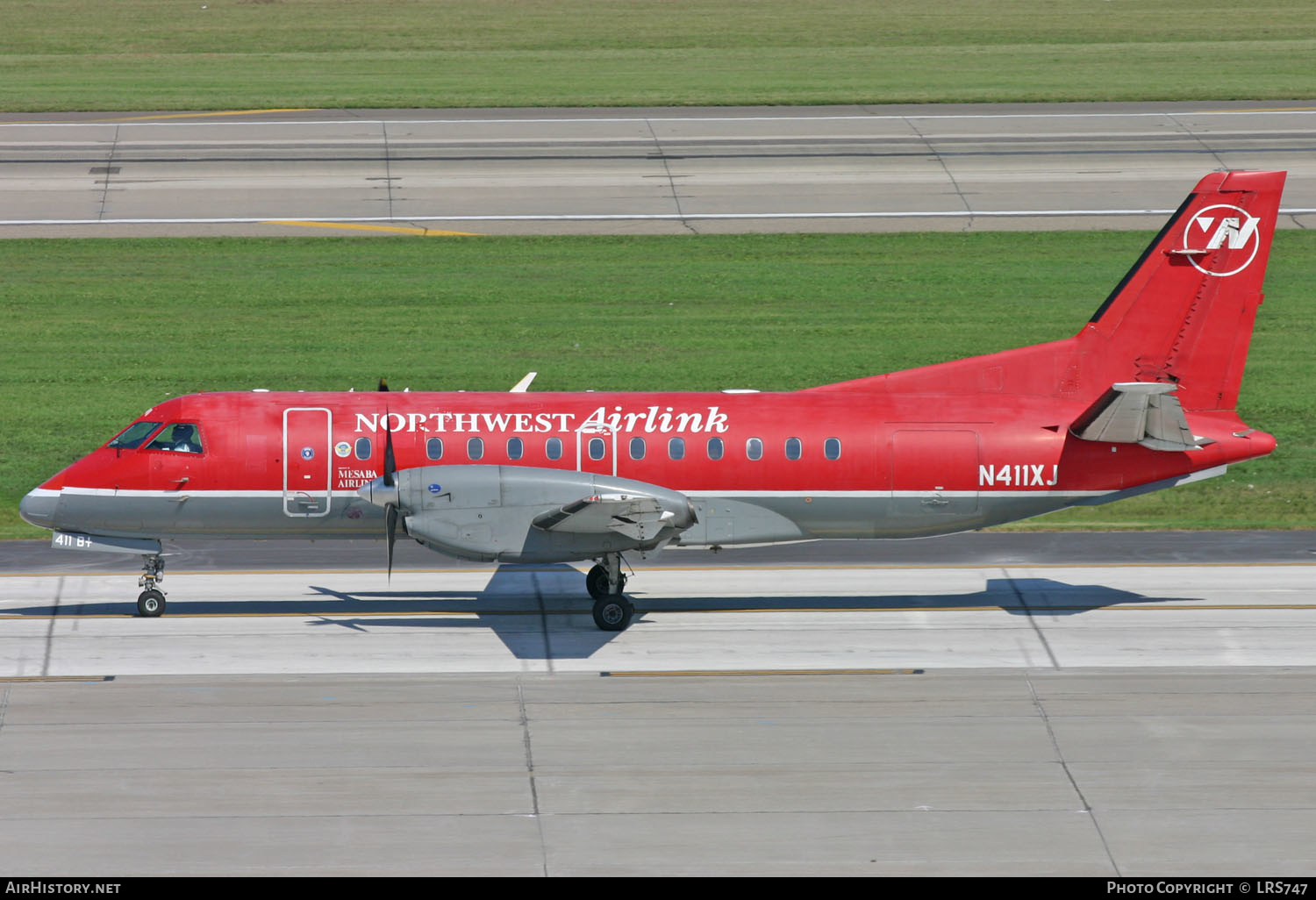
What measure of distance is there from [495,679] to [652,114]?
41650 mm

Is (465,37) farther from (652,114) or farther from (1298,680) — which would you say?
(1298,680)

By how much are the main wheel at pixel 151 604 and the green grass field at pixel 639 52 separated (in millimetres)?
39723

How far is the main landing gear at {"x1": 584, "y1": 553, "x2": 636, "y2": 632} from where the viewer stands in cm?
2381

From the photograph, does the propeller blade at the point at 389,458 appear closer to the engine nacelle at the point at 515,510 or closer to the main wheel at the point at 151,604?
the engine nacelle at the point at 515,510

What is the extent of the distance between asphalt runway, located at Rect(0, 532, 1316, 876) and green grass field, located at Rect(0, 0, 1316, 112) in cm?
3883

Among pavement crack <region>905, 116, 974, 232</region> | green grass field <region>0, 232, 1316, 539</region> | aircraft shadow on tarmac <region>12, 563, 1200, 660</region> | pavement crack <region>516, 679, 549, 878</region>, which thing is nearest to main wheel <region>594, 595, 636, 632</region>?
aircraft shadow on tarmac <region>12, 563, 1200, 660</region>

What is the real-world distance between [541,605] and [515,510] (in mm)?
3194

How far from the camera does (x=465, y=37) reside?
78.5 m

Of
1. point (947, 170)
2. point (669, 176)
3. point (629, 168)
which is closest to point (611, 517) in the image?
point (669, 176)

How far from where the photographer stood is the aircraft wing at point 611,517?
22312 mm

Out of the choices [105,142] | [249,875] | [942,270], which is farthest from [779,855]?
[105,142]

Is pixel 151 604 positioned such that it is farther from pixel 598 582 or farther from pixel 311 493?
pixel 598 582

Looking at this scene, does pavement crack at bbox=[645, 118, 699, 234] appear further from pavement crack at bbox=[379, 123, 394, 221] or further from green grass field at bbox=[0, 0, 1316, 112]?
pavement crack at bbox=[379, 123, 394, 221]

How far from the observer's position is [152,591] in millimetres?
24453
